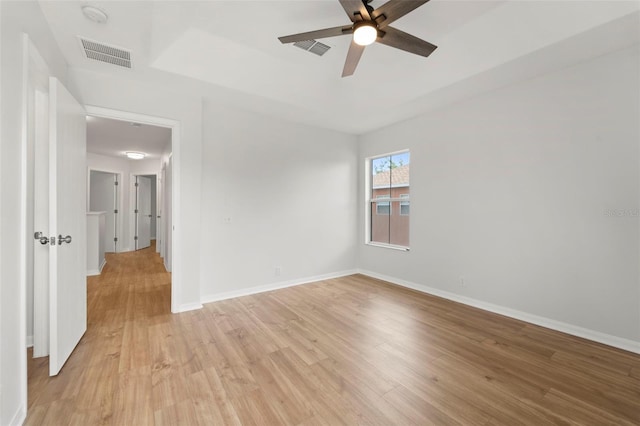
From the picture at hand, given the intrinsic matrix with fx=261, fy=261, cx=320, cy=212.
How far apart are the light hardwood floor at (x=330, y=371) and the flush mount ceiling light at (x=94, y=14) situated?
2.77 m

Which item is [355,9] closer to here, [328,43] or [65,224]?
[328,43]

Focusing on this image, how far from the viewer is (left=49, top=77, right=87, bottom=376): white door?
193 cm

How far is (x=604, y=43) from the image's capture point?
2.30 metres

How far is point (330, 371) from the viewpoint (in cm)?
203

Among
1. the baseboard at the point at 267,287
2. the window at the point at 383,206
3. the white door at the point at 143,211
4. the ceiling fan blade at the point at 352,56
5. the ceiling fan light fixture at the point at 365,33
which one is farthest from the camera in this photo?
the white door at the point at 143,211

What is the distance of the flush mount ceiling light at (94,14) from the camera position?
6.48 ft

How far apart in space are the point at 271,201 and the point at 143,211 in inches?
264

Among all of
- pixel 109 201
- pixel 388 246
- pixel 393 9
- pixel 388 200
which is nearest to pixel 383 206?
pixel 388 200

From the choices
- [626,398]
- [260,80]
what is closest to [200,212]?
[260,80]

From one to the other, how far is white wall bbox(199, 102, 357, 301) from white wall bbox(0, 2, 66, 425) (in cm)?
192

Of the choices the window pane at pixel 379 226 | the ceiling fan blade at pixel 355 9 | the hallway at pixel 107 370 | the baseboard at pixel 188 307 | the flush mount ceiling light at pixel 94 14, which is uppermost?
the flush mount ceiling light at pixel 94 14

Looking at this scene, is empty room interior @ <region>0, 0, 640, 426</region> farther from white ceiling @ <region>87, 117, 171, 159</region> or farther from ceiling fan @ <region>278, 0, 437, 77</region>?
white ceiling @ <region>87, 117, 171, 159</region>

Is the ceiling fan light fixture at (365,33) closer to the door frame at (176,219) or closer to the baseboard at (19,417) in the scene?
the door frame at (176,219)

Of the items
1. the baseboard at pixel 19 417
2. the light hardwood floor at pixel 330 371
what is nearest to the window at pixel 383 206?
the light hardwood floor at pixel 330 371
